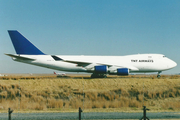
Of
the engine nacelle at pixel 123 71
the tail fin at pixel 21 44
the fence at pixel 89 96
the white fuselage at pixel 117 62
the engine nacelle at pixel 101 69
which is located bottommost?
the fence at pixel 89 96

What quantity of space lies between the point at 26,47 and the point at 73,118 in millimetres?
24390

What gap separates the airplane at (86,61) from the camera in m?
31.7

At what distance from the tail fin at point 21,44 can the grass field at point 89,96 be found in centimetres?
935

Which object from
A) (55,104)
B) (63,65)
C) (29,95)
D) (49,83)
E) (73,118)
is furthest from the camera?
(63,65)

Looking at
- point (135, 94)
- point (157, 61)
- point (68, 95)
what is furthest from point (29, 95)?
point (157, 61)

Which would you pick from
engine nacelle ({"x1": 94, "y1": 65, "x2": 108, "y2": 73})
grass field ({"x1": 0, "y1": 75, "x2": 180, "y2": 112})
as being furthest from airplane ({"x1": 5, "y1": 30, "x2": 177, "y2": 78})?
grass field ({"x1": 0, "y1": 75, "x2": 180, "y2": 112})

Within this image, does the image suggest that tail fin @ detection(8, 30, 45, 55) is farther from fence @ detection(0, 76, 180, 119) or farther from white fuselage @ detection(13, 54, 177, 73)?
fence @ detection(0, 76, 180, 119)

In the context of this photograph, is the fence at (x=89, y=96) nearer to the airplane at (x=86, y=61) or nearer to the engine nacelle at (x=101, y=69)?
the engine nacelle at (x=101, y=69)

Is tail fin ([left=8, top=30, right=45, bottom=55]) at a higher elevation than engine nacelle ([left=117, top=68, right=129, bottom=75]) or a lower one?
higher

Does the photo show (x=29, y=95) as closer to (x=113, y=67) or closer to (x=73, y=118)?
(x=73, y=118)

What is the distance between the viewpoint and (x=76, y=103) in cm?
1781

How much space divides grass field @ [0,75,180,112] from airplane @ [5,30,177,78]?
5412 mm

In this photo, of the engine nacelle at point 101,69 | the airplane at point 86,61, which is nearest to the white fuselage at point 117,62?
the airplane at point 86,61

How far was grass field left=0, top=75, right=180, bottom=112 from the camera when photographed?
17.2 metres
